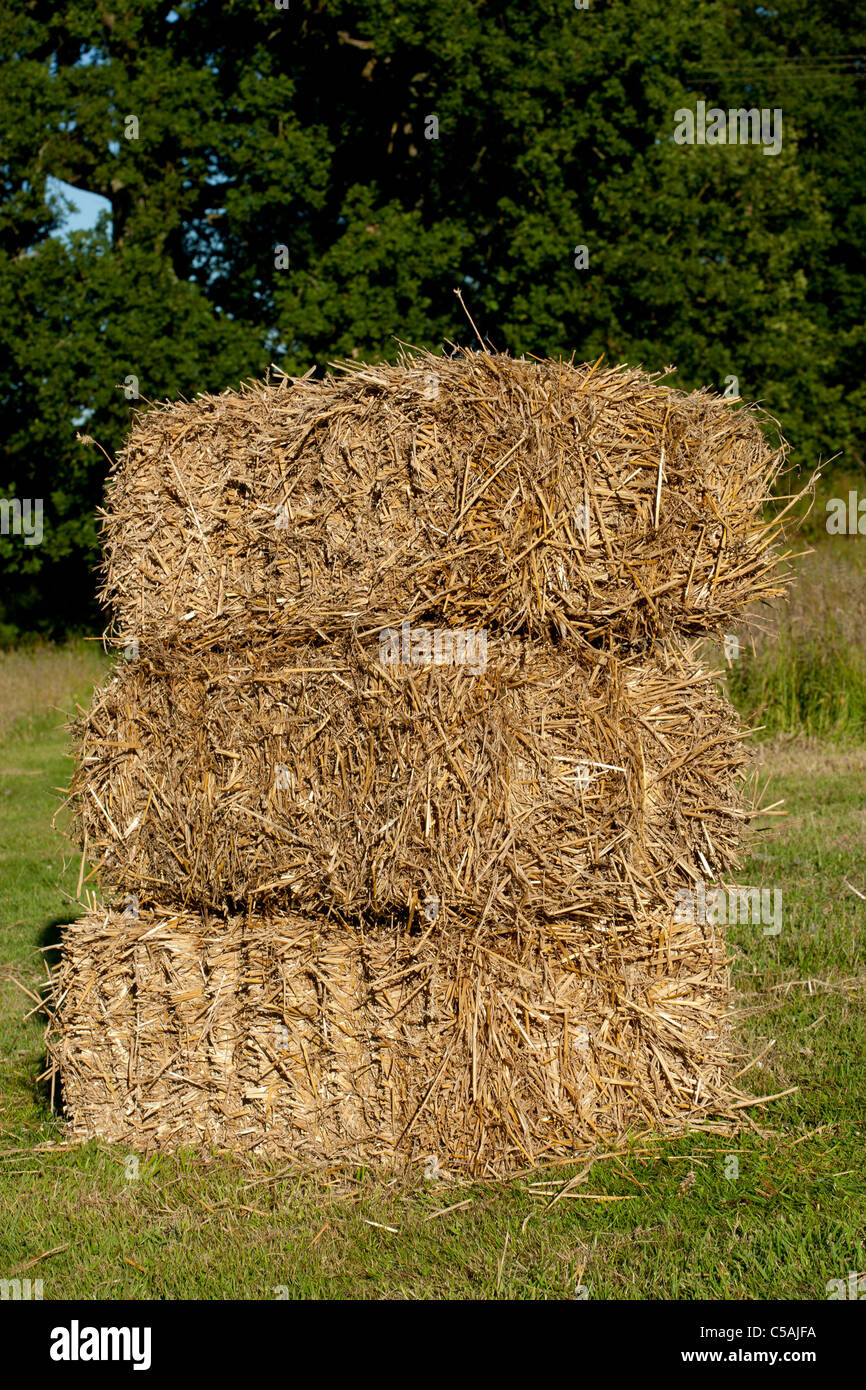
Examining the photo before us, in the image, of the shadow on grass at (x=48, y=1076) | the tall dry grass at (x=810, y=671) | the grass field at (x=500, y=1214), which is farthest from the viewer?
the tall dry grass at (x=810, y=671)

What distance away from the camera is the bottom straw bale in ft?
15.4

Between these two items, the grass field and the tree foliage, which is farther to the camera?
the tree foliage

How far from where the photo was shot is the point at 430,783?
4.63m

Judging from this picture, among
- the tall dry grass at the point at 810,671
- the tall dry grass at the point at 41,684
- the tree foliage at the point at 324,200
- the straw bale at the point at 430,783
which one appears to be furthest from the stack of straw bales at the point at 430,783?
the tree foliage at the point at 324,200

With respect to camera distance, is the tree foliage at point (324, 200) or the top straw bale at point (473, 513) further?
the tree foliage at point (324, 200)

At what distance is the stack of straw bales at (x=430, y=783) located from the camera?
4.67 m

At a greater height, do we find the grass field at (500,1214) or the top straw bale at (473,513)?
the top straw bale at (473,513)

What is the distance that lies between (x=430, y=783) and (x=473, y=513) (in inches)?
41.6

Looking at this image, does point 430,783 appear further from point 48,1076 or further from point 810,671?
point 810,671

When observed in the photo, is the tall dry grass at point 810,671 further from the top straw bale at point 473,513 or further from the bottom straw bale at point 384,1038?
the bottom straw bale at point 384,1038

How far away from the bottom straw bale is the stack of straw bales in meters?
0.01

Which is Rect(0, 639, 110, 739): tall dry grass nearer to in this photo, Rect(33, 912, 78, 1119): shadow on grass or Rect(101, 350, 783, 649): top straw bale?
Rect(33, 912, 78, 1119): shadow on grass

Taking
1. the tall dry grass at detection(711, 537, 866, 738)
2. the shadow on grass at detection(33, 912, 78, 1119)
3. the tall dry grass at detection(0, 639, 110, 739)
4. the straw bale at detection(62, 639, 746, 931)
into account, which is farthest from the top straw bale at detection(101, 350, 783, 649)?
the tall dry grass at detection(0, 639, 110, 739)

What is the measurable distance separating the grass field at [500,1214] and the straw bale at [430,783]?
100 centimetres
